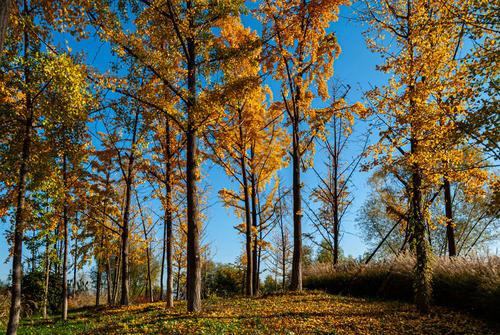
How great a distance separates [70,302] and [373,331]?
25.9 metres

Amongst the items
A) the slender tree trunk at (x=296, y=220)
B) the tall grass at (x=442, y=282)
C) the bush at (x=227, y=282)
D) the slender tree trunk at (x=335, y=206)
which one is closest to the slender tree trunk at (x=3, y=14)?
the tall grass at (x=442, y=282)

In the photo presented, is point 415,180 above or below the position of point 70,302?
above

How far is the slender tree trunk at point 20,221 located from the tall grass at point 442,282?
9998mm

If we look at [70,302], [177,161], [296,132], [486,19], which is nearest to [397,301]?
[296,132]

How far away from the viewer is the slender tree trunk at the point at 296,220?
11.6m

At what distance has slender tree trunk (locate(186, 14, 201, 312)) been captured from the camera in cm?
832

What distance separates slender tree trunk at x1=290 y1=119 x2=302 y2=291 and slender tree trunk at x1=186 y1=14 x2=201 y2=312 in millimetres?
4211

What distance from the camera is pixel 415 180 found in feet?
27.5

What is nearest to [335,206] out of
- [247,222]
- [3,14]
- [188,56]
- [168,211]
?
[247,222]

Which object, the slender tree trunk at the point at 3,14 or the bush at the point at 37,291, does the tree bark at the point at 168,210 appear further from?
the bush at the point at 37,291

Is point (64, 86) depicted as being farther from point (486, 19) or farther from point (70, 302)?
point (70, 302)

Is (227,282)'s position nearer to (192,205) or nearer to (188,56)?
(192,205)

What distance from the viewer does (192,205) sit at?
28.6 feet

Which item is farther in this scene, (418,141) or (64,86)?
(418,141)
